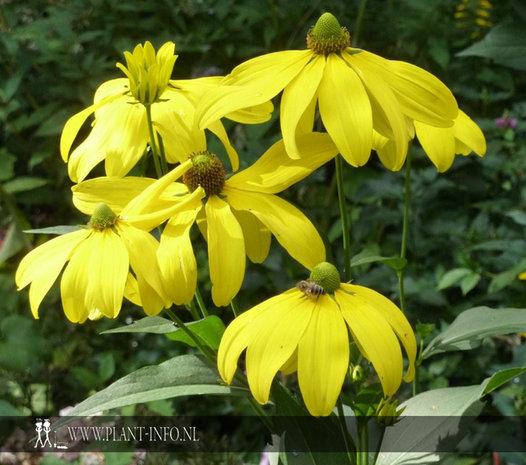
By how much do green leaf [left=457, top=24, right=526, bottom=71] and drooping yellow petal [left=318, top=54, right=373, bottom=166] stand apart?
959 millimetres

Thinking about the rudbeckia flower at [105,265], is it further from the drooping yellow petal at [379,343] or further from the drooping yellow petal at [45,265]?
the drooping yellow petal at [379,343]

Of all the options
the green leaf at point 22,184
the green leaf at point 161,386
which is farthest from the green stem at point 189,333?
the green leaf at point 22,184

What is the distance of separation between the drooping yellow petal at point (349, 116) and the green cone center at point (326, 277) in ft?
0.26

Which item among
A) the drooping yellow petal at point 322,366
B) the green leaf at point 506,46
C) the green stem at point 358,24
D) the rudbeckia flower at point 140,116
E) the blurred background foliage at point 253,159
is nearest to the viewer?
the drooping yellow petal at point 322,366

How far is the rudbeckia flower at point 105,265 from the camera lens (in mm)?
574

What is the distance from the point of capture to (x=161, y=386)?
0.68m

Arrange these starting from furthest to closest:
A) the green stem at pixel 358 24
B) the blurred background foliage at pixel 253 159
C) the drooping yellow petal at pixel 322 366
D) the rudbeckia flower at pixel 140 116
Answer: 1. the green stem at pixel 358 24
2. the blurred background foliage at pixel 253 159
3. the rudbeckia flower at pixel 140 116
4. the drooping yellow petal at pixel 322 366

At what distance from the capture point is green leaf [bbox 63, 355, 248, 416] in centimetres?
64

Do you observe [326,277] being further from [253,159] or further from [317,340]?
[253,159]

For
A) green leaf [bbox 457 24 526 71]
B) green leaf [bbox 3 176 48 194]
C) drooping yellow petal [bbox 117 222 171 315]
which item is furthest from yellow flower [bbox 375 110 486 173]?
green leaf [bbox 3 176 48 194]

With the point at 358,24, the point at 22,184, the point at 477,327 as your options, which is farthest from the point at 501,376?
the point at 22,184

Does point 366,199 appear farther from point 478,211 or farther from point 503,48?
point 503,48

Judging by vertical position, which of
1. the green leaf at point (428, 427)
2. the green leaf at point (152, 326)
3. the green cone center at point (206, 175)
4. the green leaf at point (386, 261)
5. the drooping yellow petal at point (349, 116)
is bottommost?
the green leaf at point (428, 427)

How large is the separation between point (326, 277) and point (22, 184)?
154cm
